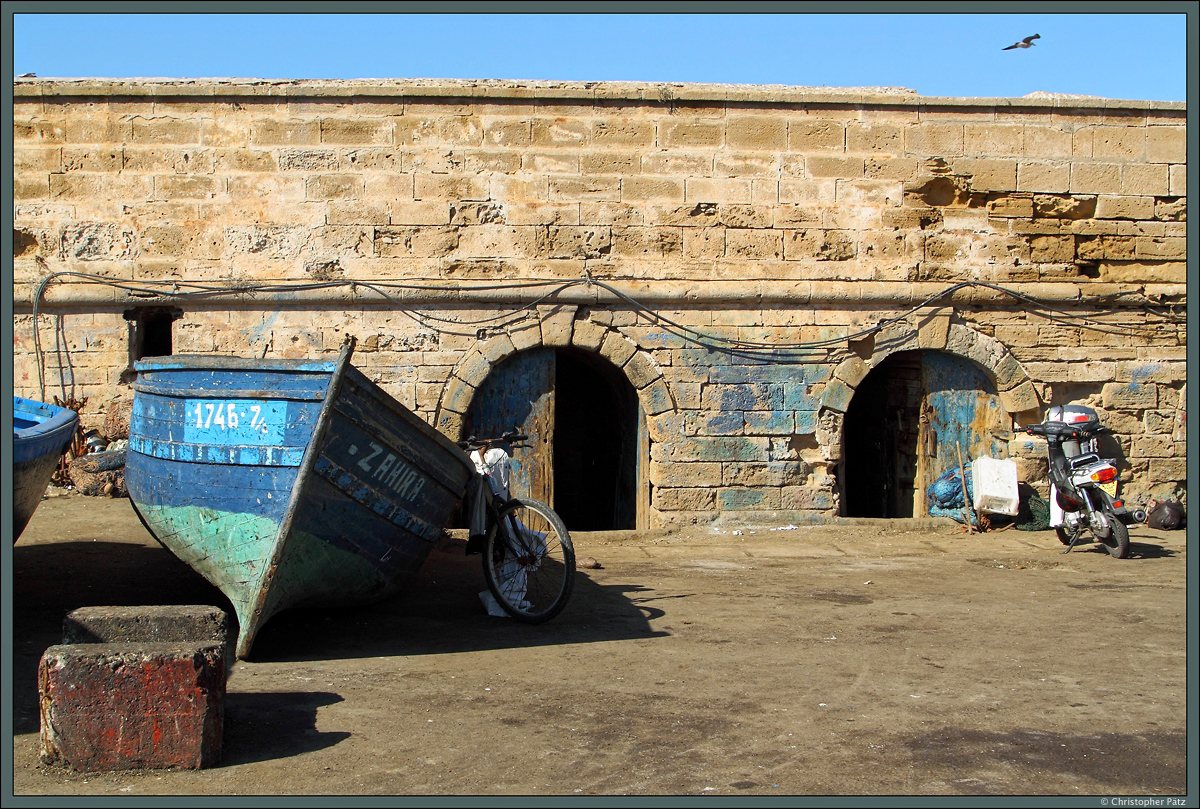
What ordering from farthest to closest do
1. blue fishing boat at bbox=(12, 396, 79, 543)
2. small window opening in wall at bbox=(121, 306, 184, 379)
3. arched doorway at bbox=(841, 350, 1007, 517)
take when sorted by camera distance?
arched doorway at bbox=(841, 350, 1007, 517) < small window opening in wall at bbox=(121, 306, 184, 379) < blue fishing boat at bbox=(12, 396, 79, 543)

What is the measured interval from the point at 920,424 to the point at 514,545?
5.80 metres

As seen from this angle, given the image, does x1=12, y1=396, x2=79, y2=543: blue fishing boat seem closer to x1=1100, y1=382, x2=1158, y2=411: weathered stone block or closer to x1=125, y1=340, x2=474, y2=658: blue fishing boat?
x1=125, y1=340, x2=474, y2=658: blue fishing boat

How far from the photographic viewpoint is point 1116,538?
9227 mm

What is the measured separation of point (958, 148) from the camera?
35.5 ft

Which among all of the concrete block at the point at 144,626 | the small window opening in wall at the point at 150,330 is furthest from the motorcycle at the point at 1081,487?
the small window opening in wall at the point at 150,330

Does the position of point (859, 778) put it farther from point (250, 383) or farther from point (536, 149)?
point (536, 149)

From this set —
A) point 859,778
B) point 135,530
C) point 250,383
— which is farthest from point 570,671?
point 135,530

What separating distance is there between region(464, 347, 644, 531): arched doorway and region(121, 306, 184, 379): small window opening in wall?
9.79 ft

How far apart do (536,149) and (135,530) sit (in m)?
4.82

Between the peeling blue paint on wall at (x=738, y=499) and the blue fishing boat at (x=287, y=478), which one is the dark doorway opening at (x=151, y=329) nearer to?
the blue fishing boat at (x=287, y=478)

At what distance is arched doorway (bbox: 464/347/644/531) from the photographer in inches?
416

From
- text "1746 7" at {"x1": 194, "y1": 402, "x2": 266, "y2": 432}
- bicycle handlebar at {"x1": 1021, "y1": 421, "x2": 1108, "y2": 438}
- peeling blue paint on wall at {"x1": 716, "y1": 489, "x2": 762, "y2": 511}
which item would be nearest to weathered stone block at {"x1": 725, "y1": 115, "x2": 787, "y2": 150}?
peeling blue paint on wall at {"x1": 716, "y1": 489, "x2": 762, "y2": 511}

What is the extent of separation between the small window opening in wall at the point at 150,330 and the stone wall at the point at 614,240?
10cm

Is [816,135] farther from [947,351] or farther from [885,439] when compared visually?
[885,439]
